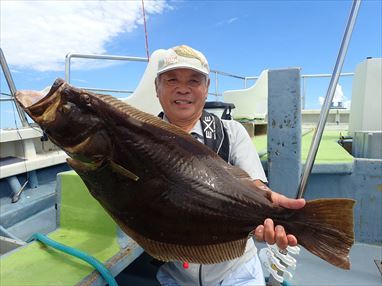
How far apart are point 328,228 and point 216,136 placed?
89 cm

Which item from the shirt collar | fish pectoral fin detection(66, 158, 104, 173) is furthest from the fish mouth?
the shirt collar

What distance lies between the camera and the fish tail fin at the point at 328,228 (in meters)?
1.30

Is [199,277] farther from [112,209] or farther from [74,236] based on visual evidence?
[74,236]

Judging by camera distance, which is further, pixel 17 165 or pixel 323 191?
pixel 17 165

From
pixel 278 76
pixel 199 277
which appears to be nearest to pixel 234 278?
pixel 199 277

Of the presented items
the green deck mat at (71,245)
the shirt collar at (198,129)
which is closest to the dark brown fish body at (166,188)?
the shirt collar at (198,129)

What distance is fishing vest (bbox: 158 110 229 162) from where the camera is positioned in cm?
194

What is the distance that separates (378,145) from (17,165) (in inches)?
192

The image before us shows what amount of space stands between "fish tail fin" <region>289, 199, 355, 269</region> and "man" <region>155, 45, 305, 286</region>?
18.4 inches

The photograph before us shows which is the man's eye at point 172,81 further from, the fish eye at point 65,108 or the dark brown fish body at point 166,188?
the fish eye at point 65,108

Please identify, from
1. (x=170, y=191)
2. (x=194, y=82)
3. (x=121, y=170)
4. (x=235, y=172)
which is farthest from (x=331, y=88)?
(x=121, y=170)

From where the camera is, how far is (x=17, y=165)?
4.45 metres

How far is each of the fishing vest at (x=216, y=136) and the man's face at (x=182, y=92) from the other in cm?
11

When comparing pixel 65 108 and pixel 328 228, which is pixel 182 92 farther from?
pixel 328 228
